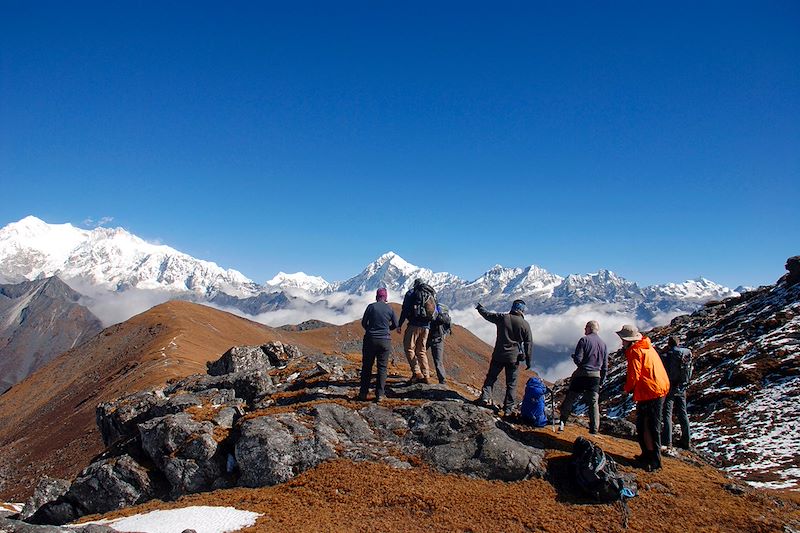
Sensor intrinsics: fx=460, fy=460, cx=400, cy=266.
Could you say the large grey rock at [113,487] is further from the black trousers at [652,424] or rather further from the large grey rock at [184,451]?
the black trousers at [652,424]

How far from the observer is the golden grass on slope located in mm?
11680

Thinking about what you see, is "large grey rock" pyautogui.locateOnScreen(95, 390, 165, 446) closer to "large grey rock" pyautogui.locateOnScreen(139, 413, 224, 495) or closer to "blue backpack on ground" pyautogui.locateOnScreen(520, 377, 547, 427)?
"large grey rock" pyautogui.locateOnScreen(139, 413, 224, 495)

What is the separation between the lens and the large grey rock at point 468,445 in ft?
46.4

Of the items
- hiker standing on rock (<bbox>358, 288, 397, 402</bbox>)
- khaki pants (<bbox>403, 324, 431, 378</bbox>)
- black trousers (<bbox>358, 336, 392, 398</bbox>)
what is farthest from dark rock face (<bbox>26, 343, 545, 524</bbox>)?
hiker standing on rock (<bbox>358, 288, 397, 402</bbox>)

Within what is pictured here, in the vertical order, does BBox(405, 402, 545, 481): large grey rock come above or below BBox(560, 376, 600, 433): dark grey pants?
below

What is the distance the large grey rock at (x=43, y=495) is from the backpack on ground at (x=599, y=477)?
64.2ft

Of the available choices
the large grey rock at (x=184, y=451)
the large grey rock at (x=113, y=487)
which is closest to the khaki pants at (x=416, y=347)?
the large grey rock at (x=184, y=451)

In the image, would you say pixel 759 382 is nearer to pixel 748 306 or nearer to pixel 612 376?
pixel 612 376

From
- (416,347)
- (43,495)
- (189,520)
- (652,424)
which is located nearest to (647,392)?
(652,424)

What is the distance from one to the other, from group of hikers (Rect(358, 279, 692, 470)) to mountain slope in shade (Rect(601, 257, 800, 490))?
19.5ft

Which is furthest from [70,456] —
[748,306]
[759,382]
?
[748,306]

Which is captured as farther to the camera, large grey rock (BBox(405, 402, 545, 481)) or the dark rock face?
the dark rock face

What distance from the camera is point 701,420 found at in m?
28.4

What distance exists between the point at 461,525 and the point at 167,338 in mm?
110642
